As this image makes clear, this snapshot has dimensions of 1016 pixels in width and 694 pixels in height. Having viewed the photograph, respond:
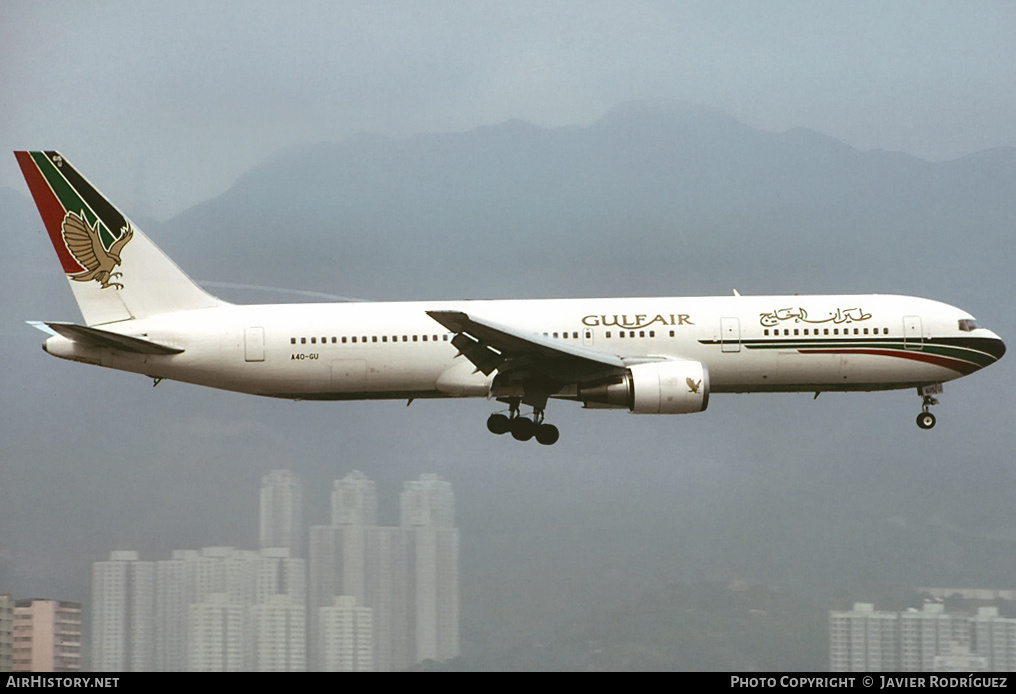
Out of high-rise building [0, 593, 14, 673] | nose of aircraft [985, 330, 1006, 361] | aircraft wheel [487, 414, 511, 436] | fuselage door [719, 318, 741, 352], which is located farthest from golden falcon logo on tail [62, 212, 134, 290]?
nose of aircraft [985, 330, 1006, 361]

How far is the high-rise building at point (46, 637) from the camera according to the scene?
140 feet

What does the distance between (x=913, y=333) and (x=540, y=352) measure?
11085 mm

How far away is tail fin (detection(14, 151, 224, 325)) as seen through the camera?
3678cm

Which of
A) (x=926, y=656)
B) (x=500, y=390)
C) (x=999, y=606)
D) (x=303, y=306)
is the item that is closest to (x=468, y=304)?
(x=500, y=390)

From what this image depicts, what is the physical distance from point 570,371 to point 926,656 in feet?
84.9

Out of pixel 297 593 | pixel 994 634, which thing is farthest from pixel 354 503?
pixel 994 634

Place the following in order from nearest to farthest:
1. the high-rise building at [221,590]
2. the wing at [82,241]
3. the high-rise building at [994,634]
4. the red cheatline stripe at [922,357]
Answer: the red cheatline stripe at [922,357], the wing at [82,241], the high-rise building at [221,590], the high-rise building at [994,634]

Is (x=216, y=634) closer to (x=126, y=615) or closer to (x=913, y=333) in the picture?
(x=126, y=615)

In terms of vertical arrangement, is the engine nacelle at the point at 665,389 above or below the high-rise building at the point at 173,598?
above

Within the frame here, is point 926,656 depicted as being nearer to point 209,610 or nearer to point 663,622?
point 663,622

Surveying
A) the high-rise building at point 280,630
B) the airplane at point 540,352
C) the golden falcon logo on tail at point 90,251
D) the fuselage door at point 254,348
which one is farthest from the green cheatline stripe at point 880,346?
the high-rise building at point 280,630

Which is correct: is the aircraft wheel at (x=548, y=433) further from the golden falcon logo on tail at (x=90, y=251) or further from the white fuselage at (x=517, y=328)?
the golden falcon logo on tail at (x=90, y=251)

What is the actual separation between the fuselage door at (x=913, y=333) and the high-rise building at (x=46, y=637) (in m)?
29.6

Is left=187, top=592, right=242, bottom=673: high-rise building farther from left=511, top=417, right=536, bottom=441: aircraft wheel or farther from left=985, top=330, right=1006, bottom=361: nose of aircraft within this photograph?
left=985, top=330, right=1006, bottom=361: nose of aircraft
